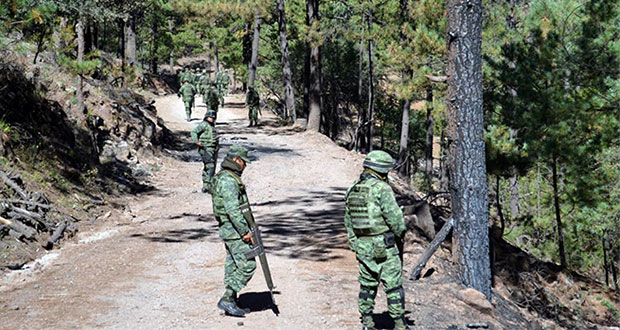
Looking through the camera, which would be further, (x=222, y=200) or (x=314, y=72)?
(x=314, y=72)

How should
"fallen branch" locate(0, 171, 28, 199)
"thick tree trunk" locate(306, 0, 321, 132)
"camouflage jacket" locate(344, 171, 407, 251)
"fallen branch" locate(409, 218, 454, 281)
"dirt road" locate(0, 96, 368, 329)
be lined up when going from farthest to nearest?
"thick tree trunk" locate(306, 0, 321, 132) < "fallen branch" locate(0, 171, 28, 199) < "fallen branch" locate(409, 218, 454, 281) < "dirt road" locate(0, 96, 368, 329) < "camouflage jacket" locate(344, 171, 407, 251)

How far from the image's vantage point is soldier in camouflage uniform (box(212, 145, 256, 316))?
20.3 ft

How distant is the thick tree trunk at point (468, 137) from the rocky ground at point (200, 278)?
53cm

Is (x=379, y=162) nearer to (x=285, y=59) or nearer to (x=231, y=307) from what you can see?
(x=231, y=307)

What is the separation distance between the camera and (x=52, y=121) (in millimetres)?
13391

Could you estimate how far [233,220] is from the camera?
6.16 m

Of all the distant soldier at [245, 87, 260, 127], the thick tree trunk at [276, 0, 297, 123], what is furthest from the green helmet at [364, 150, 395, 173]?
the thick tree trunk at [276, 0, 297, 123]

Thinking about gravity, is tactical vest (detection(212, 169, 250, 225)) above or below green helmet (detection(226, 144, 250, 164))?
below

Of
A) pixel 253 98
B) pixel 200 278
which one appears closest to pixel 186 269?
pixel 200 278

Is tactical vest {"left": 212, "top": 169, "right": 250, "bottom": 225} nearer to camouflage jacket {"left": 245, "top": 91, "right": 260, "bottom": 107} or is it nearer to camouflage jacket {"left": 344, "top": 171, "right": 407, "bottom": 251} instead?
camouflage jacket {"left": 344, "top": 171, "right": 407, "bottom": 251}

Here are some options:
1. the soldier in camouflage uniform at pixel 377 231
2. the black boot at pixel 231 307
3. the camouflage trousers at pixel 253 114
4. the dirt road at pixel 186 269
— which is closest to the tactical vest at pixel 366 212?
the soldier in camouflage uniform at pixel 377 231

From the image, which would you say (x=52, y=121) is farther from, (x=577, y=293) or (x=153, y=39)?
(x=153, y=39)

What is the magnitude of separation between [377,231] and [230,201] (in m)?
1.58

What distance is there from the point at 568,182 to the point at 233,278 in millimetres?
10190
